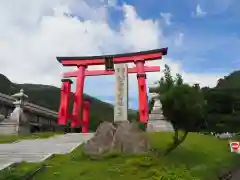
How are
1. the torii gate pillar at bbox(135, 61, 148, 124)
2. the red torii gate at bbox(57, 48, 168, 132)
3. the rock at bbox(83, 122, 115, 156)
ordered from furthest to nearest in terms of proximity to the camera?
1. the red torii gate at bbox(57, 48, 168, 132)
2. the torii gate pillar at bbox(135, 61, 148, 124)
3. the rock at bbox(83, 122, 115, 156)

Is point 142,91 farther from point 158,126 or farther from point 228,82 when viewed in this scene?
point 228,82

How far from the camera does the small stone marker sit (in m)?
17.7

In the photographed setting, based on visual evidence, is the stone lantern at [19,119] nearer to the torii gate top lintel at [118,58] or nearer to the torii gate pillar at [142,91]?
the torii gate top lintel at [118,58]

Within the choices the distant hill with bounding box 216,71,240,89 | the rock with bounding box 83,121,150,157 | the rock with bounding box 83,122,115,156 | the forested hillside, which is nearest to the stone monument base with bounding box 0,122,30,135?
the rock with bounding box 83,122,115,156

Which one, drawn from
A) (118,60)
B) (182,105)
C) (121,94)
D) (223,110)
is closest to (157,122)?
(121,94)

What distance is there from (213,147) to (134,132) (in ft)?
16.2

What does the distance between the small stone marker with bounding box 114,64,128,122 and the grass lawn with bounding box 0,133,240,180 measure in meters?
3.20

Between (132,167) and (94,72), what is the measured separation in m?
21.6

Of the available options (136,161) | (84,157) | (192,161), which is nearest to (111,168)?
(136,161)

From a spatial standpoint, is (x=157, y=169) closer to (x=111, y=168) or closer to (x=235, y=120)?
(x=111, y=168)

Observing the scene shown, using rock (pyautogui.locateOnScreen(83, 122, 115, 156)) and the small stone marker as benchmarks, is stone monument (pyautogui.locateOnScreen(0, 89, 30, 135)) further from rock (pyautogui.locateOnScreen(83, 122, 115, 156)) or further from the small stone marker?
rock (pyautogui.locateOnScreen(83, 122, 115, 156))

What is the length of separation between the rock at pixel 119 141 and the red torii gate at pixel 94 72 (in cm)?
1412

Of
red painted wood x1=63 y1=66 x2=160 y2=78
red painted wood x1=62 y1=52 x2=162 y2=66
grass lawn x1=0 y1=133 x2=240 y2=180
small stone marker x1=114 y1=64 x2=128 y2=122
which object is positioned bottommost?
grass lawn x1=0 y1=133 x2=240 y2=180

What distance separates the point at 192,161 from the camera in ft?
43.9
